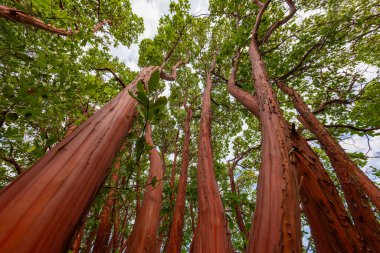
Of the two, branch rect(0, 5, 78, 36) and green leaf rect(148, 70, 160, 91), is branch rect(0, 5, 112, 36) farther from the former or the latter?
green leaf rect(148, 70, 160, 91)

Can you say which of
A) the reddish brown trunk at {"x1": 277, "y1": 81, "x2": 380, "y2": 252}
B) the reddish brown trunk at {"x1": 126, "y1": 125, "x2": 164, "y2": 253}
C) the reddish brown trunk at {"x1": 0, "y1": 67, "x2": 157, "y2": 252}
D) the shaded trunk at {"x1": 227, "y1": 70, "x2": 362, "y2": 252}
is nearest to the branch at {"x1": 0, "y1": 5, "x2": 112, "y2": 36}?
the reddish brown trunk at {"x1": 0, "y1": 67, "x2": 157, "y2": 252}

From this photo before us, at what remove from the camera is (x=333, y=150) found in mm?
2947

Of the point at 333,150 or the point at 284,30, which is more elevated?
the point at 284,30

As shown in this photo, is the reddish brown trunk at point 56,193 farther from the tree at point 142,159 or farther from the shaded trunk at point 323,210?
the shaded trunk at point 323,210

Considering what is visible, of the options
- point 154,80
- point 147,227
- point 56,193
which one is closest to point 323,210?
point 154,80

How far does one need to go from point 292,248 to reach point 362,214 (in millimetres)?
2362

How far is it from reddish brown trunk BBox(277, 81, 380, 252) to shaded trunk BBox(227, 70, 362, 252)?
3.75 ft

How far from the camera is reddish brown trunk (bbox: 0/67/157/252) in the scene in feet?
1.49

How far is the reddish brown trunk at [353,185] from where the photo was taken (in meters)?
2.05

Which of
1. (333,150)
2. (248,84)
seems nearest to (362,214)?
(333,150)

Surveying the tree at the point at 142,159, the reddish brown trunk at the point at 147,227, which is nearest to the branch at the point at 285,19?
the tree at the point at 142,159

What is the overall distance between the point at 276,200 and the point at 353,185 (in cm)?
253

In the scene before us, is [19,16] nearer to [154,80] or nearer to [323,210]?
[154,80]

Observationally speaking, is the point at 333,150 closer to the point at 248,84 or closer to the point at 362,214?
the point at 362,214
